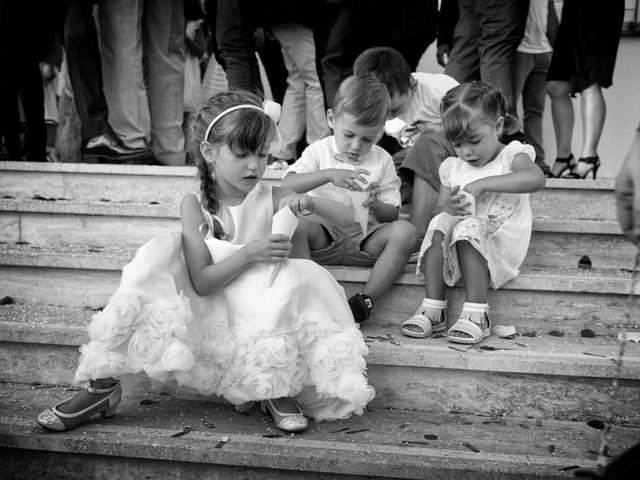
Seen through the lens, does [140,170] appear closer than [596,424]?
No

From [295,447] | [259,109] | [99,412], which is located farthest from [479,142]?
[99,412]

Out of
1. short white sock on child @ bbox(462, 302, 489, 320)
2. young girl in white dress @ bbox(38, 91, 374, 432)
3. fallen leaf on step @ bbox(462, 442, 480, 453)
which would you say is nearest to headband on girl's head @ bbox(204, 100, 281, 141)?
young girl in white dress @ bbox(38, 91, 374, 432)

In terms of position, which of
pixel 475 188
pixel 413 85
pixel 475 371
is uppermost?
pixel 413 85

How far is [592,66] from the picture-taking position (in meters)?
4.18

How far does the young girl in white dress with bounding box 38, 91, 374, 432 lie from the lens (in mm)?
2307

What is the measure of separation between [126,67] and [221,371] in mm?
2447

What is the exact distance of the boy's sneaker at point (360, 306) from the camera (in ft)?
9.26

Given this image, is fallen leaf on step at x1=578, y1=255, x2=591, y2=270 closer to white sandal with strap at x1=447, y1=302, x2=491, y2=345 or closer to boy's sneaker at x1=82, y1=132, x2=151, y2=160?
white sandal with strap at x1=447, y1=302, x2=491, y2=345

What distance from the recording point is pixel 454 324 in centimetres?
285

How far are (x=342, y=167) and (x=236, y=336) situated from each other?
3.53 feet

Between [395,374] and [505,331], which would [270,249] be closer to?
[395,374]

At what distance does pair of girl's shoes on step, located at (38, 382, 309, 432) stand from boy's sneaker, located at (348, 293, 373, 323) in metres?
0.50

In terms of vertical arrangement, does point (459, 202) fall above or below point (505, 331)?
above

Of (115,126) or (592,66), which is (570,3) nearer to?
(592,66)
